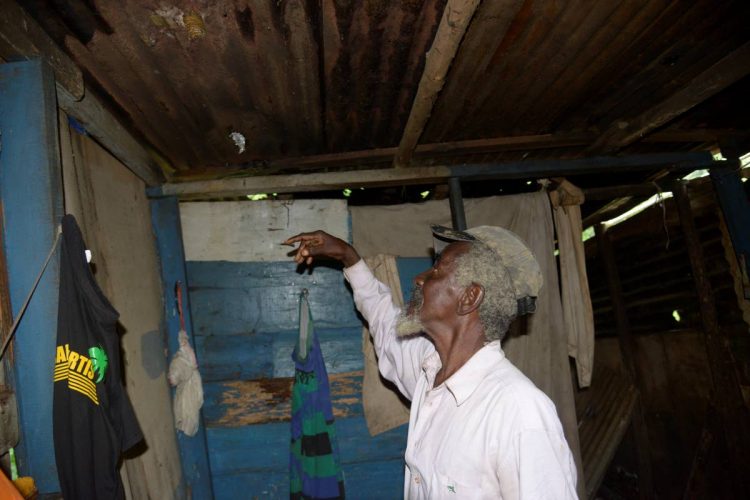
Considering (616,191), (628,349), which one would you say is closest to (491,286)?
(616,191)

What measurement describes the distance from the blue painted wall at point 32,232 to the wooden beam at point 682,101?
3.83 metres

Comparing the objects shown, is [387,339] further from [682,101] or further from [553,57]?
[682,101]

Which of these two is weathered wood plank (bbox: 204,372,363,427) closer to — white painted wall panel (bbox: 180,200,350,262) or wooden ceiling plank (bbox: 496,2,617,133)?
white painted wall panel (bbox: 180,200,350,262)

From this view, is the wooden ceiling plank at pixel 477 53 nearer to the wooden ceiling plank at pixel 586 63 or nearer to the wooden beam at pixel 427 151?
the wooden beam at pixel 427 151

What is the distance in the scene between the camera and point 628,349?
22.5 ft

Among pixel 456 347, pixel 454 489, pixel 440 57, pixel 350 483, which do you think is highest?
pixel 440 57

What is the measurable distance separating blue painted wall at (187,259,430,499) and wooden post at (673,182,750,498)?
4.15 m

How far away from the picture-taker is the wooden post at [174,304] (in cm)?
343

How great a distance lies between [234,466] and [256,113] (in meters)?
2.90

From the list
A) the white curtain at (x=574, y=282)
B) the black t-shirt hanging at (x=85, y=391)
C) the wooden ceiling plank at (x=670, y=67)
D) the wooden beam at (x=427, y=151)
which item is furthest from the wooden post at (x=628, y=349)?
the black t-shirt hanging at (x=85, y=391)

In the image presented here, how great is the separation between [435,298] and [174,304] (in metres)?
2.37

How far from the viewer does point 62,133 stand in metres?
2.21

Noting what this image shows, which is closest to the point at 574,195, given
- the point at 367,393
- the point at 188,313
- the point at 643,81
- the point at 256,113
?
the point at 643,81

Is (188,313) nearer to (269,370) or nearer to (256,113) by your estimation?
(269,370)
